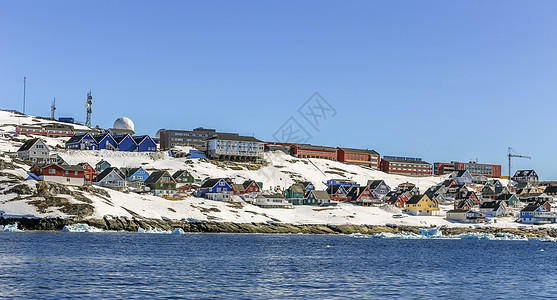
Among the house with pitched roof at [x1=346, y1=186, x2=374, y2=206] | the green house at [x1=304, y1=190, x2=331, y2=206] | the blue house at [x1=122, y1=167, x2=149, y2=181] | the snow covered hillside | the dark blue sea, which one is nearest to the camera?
the dark blue sea

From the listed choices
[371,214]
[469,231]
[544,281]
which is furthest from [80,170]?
[544,281]

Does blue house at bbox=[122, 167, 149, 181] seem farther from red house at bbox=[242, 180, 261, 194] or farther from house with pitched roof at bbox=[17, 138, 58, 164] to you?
red house at bbox=[242, 180, 261, 194]

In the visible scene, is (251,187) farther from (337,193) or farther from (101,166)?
(101,166)

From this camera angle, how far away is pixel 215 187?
6097 inches

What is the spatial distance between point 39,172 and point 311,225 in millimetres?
62442

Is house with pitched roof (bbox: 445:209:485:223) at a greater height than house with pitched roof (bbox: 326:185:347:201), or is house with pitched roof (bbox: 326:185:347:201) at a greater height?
house with pitched roof (bbox: 326:185:347:201)

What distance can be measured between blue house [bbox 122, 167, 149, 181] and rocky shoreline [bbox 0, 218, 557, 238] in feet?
157

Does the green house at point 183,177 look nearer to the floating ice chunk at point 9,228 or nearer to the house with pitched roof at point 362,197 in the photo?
the house with pitched roof at point 362,197

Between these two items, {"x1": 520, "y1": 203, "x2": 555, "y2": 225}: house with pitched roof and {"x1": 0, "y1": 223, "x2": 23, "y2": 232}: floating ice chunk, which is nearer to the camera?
{"x1": 0, "y1": 223, "x2": 23, "y2": 232}: floating ice chunk

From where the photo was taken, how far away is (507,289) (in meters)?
47.6

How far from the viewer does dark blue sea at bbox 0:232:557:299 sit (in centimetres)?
4238

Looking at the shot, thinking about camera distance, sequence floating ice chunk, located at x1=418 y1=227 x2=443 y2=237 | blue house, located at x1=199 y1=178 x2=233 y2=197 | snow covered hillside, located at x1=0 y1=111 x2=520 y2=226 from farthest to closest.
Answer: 1. blue house, located at x1=199 y1=178 x2=233 y2=197
2. floating ice chunk, located at x1=418 y1=227 x2=443 y2=237
3. snow covered hillside, located at x1=0 y1=111 x2=520 y2=226

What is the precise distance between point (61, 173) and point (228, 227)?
4172 cm

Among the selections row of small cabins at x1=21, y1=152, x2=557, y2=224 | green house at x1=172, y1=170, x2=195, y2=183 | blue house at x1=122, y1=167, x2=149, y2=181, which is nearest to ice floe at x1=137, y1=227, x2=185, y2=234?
row of small cabins at x1=21, y1=152, x2=557, y2=224
